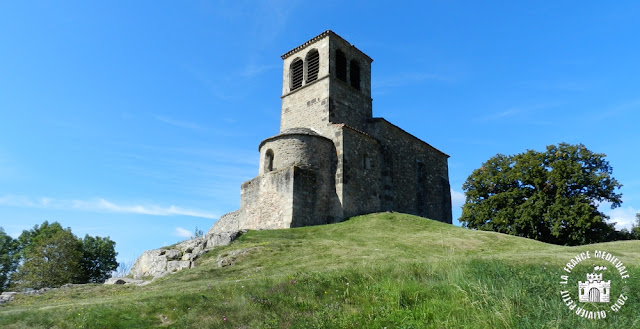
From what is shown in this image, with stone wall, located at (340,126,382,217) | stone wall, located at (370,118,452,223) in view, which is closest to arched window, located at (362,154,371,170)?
stone wall, located at (340,126,382,217)

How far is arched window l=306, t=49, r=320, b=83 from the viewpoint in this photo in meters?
29.5

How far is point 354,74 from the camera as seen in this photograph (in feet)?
102

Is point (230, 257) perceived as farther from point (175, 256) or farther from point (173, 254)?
point (173, 254)

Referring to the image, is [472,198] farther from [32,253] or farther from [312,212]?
[32,253]

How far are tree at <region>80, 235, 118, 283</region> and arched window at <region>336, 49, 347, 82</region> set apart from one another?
91.6 feet

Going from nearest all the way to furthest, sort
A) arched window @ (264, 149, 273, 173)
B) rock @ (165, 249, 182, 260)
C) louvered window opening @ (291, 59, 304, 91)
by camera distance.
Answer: rock @ (165, 249, 182, 260) → arched window @ (264, 149, 273, 173) → louvered window opening @ (291, 59, 304, 91)

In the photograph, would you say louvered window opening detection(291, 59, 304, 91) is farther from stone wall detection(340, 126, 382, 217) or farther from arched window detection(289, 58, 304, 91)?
stone wall detection(340, 126, 382, 217)

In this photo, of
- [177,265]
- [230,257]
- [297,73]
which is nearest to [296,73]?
[297,73]

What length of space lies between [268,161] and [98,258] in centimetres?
2429

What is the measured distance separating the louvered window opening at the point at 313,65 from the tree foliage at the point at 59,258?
78.2 feet

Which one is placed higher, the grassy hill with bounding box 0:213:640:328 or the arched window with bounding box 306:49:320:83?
the arched window with bounding box 306:49:320:83

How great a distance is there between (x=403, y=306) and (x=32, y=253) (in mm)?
35417

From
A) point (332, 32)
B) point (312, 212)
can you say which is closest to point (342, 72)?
point (332, 32)

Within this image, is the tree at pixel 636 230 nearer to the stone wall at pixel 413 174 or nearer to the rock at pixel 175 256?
the stone wall at pixel 413 174
